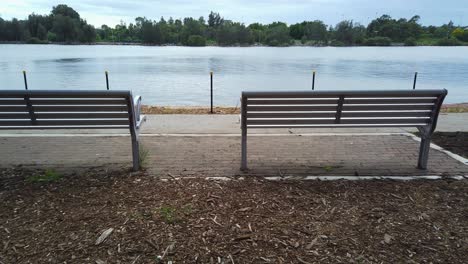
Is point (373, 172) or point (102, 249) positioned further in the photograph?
point (373, 172)

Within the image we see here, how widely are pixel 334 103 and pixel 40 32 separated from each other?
12462cm

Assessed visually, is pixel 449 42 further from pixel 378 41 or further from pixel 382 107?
pixel 382 107

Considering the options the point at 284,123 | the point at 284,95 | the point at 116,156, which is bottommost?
the point at 116,156

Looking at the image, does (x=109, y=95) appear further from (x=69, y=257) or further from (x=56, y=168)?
(x=69, y=257)

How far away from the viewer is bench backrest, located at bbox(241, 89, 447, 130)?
4.49 meters

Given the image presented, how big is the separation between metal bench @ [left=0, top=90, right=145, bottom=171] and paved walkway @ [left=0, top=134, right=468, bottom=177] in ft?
2.60

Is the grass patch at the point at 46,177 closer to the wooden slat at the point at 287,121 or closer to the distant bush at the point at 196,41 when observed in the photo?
the wooden slat at the point at 287,121

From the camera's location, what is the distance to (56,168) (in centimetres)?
495

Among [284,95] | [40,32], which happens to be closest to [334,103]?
[284,95]

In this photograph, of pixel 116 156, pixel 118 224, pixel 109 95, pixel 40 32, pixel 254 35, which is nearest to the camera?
pixel 118 224

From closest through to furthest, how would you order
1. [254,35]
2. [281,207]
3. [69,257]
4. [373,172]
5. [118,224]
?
[69,257] < [118,224] < [281,207] < [373,172] < [254,35]

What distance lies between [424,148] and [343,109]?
1284mm

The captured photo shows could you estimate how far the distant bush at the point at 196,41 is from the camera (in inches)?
4626

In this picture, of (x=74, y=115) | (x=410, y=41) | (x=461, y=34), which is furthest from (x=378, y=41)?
(x=74, y=115)
